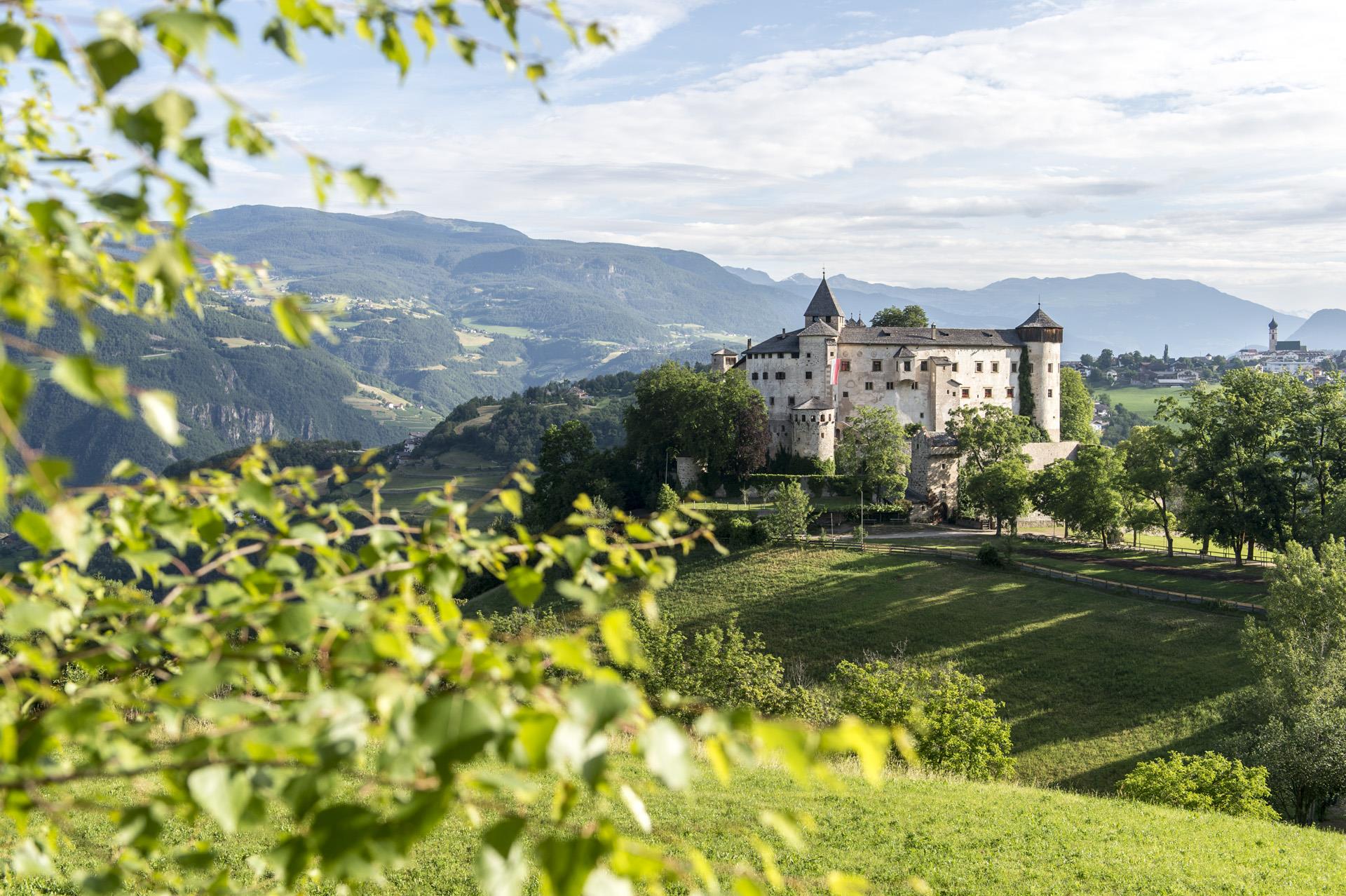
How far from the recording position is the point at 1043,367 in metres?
83.1

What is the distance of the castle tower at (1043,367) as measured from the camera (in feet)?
270

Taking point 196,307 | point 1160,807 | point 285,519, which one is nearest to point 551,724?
point 285,519

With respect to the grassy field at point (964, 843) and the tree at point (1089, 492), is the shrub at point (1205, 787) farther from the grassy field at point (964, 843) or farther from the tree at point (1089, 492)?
the tree at point (1089, 492)

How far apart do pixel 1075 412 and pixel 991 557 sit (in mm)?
41433

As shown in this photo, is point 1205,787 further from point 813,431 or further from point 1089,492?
point 813,431

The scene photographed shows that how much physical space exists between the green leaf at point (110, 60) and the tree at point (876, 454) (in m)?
68.7

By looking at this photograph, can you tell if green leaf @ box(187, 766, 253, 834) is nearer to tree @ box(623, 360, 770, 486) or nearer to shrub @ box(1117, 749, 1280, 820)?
A: shrub @ box(1117, 749, 1280, 820)

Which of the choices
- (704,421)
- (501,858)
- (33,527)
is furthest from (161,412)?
(704,421)

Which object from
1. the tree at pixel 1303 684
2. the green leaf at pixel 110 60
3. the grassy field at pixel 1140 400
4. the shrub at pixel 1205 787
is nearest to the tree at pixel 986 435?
the tree at pixel 1303 684

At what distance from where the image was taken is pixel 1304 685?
1208 inches

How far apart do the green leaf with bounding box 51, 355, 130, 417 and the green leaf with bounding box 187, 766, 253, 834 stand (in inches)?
43.5

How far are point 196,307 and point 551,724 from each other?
3.61 m

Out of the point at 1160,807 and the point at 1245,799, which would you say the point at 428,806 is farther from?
the point at 1245,799

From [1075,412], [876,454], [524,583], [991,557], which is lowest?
[991,557]
